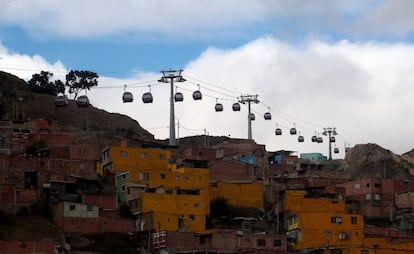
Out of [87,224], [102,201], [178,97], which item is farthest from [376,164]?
[87,224]

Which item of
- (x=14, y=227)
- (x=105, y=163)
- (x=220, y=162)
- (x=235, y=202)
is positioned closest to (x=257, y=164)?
(x=220, y=162)

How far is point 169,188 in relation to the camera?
62.4 meters

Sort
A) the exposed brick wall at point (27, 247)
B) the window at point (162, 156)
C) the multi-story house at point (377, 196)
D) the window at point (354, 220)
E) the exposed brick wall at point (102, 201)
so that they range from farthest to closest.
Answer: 1. the multi-story house at point (377, 196)
2. the window at point (162, 156)
3. the window at point (354, 220)
4. the exposed brick wall at point (102, 201)
5. the exposed brick wall at point (27, 247)

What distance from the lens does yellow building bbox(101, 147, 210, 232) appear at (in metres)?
58.8

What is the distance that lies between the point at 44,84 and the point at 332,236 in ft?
157

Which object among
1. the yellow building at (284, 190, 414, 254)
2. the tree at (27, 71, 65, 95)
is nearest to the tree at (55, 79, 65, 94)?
the tree at (27, 71, 65, 95)

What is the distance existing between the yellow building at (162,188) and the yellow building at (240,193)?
48.7 inches

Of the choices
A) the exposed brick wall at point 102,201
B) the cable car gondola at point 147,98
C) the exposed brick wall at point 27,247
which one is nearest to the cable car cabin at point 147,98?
the cable car gondola at point 147,98

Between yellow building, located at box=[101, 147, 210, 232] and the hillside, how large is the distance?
19.0 m

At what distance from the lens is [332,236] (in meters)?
61.7

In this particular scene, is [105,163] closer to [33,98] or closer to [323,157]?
[33,98]

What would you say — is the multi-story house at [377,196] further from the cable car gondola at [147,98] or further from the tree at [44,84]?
the tree at [44,84]

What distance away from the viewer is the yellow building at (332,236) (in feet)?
196

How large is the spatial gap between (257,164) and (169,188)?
16.4 metres
